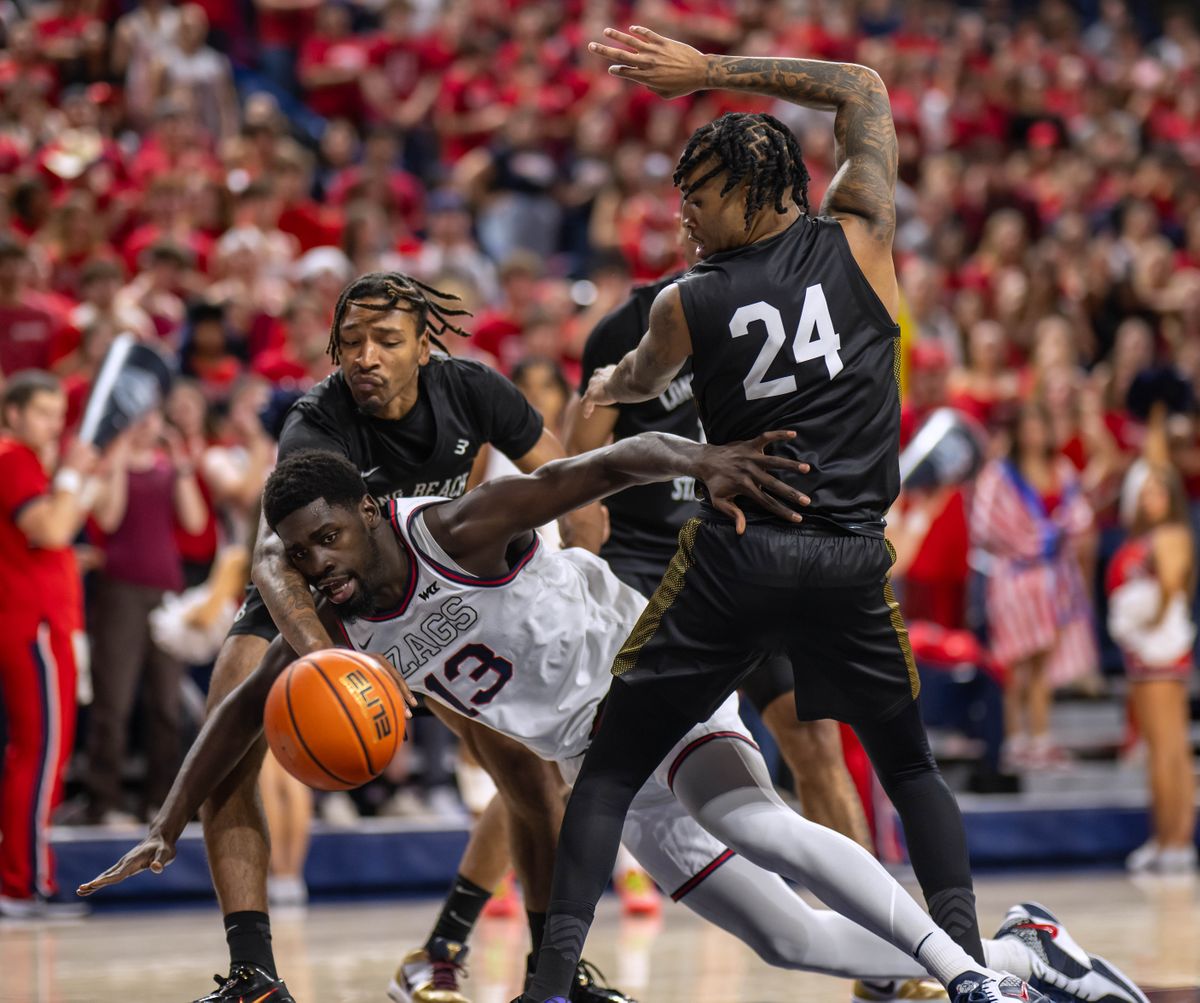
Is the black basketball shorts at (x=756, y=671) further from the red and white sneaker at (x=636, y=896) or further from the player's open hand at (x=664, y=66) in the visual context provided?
the red and white sneaker at (x=636, y=896)

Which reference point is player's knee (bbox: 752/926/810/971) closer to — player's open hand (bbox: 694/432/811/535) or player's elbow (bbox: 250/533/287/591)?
player's open hand (bbox: 694/432/811/535)

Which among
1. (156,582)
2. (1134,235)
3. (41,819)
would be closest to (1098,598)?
(1134,235)

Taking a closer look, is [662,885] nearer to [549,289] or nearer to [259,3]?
[549,289]

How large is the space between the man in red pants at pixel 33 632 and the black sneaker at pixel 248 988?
318 centimetres

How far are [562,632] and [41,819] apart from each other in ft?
12.5

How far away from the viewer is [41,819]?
7133 millimetres

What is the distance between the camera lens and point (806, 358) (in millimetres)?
3838

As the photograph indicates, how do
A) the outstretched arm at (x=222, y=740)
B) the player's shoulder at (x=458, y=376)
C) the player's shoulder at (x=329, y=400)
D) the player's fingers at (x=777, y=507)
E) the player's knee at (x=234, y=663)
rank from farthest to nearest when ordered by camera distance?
the player's shoulder at (x=458, y=376), the player's shoulder at (x=329, y=400), the player's knee at (x=234, y=663), the outstretched arm at (x=222, y=740), the player's fingers at (x=777, y=507)

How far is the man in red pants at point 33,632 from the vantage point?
7.14 metres

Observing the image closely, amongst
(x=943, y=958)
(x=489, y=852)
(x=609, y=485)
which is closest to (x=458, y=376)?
(x=609, y=485)

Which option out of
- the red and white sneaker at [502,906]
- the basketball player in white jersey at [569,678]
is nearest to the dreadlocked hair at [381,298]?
the basketball player in white jersey at [569,678]

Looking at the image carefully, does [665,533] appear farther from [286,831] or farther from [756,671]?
[286,831]

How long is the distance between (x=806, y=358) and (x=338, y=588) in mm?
1215

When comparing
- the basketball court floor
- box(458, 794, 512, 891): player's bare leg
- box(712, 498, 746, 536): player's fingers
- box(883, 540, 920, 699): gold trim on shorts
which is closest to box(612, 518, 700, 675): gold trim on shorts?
box(712, 498, 746, 536): player's fingers
